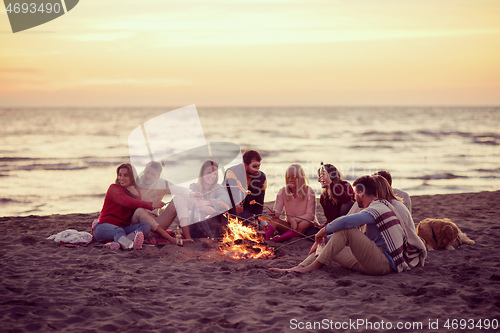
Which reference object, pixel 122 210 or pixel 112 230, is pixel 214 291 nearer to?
pixel 112 230

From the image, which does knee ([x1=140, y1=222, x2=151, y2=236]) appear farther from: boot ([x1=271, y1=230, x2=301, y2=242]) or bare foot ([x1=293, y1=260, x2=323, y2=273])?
bare foot ([x1=293, y1=260, x2=323, y2=273])

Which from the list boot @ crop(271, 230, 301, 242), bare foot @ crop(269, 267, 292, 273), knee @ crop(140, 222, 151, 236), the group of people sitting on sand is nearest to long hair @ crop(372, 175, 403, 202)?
the group of people sitting on sand

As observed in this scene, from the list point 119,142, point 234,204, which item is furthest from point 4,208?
point 119,142

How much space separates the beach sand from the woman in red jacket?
31cm

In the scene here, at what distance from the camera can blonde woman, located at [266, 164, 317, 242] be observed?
7500 millimetres

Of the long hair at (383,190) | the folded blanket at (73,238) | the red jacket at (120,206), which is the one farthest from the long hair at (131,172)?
the long hair at (383,190)

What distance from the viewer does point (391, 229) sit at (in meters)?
5.37

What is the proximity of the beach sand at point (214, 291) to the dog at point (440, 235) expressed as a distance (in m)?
0.16

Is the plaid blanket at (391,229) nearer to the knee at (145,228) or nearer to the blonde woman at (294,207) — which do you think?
the blonde woman at (294,207)

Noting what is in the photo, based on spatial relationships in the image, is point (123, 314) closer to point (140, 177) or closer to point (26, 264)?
point (26, 264)

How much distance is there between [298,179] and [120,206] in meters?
2.91

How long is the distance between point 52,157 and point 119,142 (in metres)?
10.9

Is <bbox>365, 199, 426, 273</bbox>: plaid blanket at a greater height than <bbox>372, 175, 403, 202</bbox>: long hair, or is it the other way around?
<bbox>372, 175, 403, 202</bbox>: long hair

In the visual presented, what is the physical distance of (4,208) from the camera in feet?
39.3
